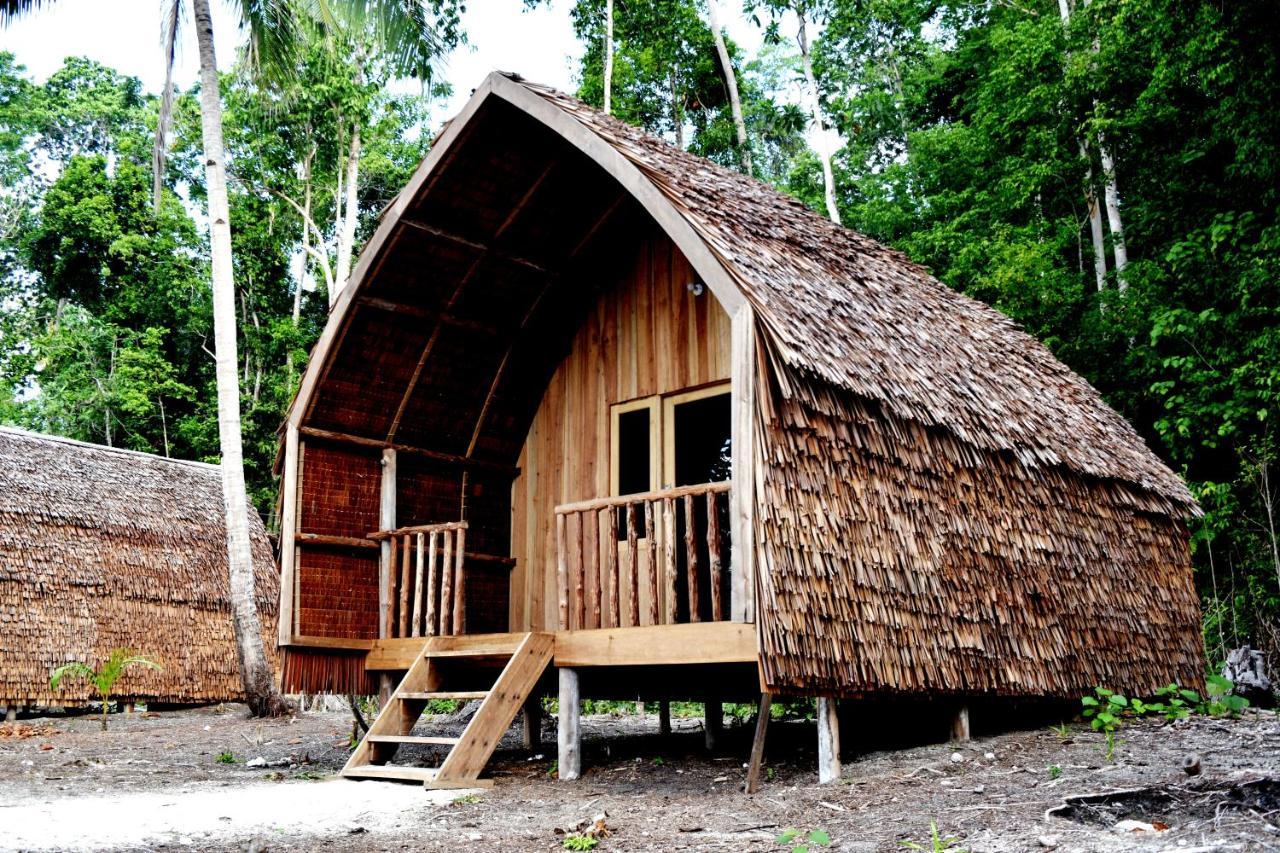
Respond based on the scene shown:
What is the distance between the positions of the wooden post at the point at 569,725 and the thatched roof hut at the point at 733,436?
0.30 metres

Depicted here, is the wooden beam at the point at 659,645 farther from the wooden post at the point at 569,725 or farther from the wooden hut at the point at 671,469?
the wooden post at the point at 569,725

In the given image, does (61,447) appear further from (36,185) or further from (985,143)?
(36,185)

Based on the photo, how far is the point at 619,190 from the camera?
30.9 feet

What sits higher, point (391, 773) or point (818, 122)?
point (818, 122)

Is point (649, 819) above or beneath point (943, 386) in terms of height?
beneath

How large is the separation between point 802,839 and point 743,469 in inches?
82.6

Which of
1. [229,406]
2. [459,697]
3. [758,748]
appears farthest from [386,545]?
[229,406]

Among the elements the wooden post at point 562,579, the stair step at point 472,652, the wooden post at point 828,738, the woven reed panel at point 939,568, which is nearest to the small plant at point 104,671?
the stair step at point 472,652

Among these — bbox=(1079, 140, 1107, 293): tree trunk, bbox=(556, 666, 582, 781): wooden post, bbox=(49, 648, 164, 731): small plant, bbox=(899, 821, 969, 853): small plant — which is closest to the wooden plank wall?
bbox=(556, 666, 582, 781): wooden post

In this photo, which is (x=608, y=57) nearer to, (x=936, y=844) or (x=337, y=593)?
(x=337, y=593)

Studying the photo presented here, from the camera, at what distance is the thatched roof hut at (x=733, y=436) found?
7.04 meters

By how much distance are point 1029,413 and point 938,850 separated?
17.3 ft

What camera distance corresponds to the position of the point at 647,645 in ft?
24.2

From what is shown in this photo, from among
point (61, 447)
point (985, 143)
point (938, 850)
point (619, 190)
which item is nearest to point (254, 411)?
point (61, 447)
